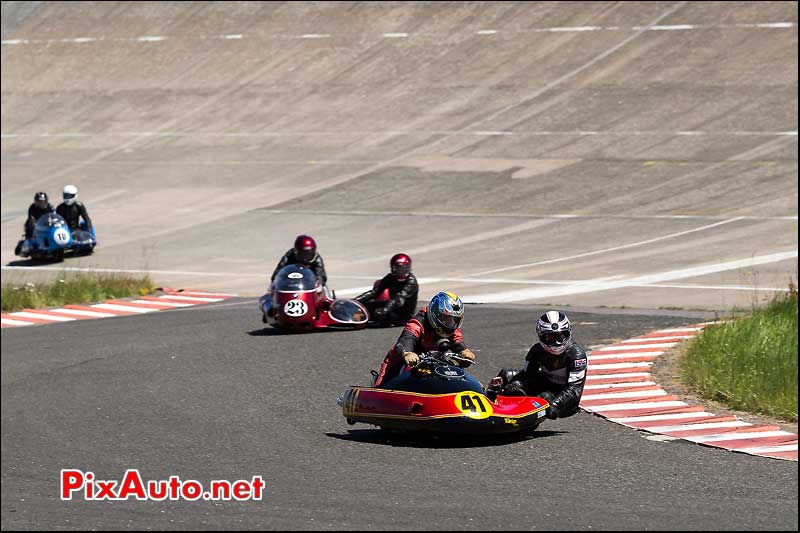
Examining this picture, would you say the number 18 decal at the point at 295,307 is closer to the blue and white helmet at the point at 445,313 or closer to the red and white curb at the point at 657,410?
the red and white curb at the point at 657,410

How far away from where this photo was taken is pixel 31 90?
90750 mm

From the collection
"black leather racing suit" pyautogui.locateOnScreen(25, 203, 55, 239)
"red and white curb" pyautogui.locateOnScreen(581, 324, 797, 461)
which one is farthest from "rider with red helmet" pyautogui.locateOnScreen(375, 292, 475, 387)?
"black leather racing suit" pyautogui.locateOnScreen(25, 203, 55, 239)

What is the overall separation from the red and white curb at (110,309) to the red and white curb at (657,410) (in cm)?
2157

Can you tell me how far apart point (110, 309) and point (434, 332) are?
3053cm

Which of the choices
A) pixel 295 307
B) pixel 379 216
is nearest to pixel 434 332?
pixel 295 307

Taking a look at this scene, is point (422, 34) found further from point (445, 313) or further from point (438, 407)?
point (445, 313)

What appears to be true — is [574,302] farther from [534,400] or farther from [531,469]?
→ [534,400]

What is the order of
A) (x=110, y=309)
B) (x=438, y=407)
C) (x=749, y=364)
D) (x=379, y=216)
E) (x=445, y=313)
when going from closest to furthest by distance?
(x=445, y=313)
(x=438, y=407)
(x=749, y=364)
(x=110, y=309)
(x=379, y=216)

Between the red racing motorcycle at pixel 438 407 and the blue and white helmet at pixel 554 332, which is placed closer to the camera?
the blue and white helmet at pixel 554 332

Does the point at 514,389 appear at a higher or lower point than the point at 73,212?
lower

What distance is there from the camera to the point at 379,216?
174 feet

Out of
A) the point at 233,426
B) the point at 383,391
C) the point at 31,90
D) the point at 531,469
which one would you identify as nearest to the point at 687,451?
the point at 531,469

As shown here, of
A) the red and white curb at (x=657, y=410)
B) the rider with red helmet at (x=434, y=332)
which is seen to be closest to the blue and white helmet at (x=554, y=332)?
the rider with red helmet at (x=434, y=332)

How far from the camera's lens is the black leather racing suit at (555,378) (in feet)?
19.7
